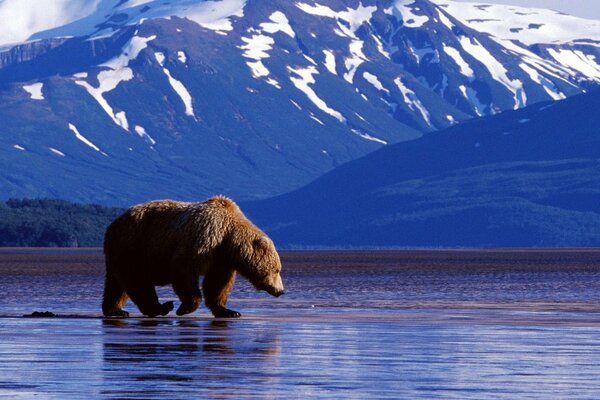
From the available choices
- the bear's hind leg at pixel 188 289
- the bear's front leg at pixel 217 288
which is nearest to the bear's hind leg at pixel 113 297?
the bear's hind leg at pixel 188 289

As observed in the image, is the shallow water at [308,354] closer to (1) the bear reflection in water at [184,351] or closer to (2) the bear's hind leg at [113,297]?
(1) the bear reflection in water at [184,351]

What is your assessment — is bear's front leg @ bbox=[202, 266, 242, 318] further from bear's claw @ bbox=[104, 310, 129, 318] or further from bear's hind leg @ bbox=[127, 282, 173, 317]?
bear's claw @ bbox=[104, 310, 129, 318]

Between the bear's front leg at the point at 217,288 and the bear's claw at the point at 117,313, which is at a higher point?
the bear's front leg at the point at 217,288

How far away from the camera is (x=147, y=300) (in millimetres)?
41344

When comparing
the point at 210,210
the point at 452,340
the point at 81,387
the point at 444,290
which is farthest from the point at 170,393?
the point at 444,290

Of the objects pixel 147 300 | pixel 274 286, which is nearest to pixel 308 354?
pixel 274 286

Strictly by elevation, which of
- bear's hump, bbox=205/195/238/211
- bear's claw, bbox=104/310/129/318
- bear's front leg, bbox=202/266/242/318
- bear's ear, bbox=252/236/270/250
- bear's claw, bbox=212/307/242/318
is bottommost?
bear's claw, bbox=104/310/129/318

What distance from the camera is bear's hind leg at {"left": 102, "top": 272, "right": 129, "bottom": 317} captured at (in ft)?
137

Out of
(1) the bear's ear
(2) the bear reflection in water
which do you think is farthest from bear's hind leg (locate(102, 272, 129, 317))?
(1) the bear's ear

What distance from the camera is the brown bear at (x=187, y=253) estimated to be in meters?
39.7

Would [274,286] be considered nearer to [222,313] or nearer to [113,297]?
[222,313]

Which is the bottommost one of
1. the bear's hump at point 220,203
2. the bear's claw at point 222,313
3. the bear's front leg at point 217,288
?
the bear's claw at point 222,313

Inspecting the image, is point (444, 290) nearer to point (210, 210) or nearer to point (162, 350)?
point (210, 210)

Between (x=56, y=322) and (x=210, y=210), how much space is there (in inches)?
166
